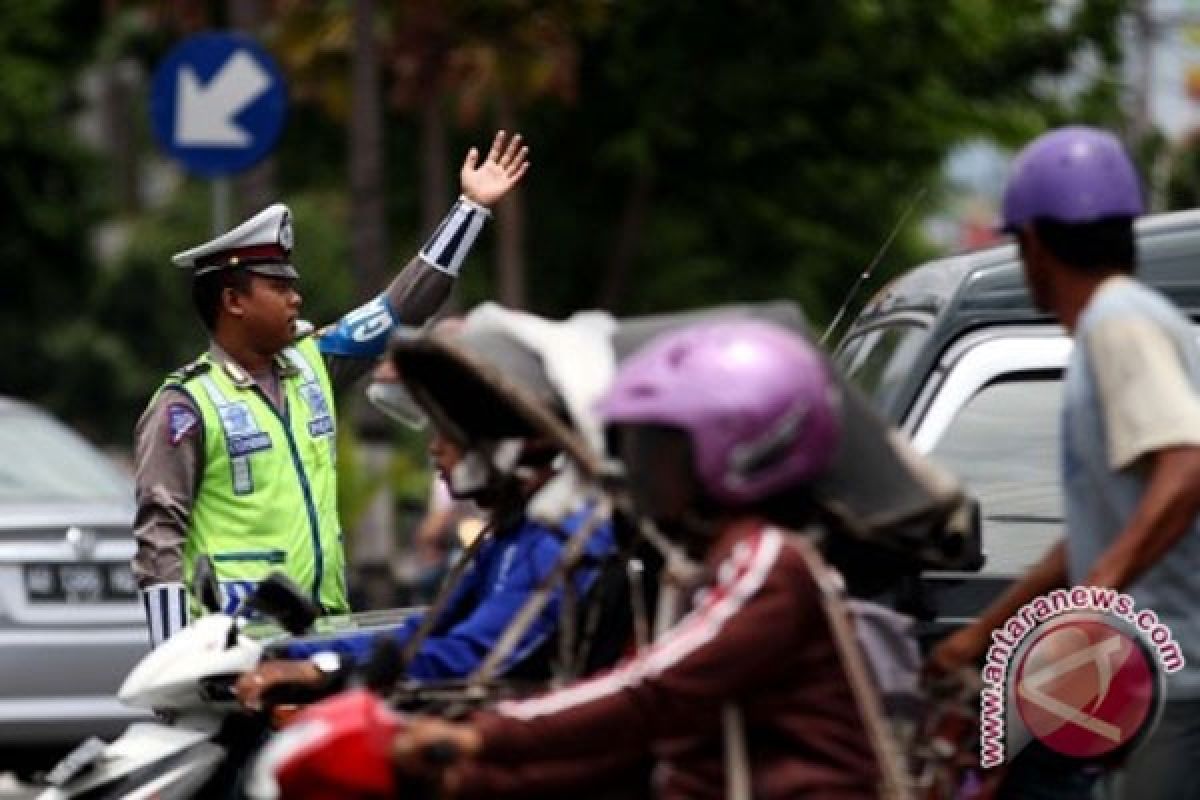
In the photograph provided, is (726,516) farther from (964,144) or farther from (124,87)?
(124,87)

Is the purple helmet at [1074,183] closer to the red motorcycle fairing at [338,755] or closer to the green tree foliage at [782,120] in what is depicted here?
the red motorcycle fairing at [338,755]

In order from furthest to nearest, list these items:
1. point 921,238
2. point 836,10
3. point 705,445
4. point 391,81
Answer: point 921,238 → point 391,81 → point 836,10 → point 705,445

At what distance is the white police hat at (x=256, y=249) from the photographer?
7.80 meters

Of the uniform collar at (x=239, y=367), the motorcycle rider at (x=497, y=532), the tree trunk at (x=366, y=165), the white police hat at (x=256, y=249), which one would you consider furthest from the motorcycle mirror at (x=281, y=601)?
the tree trunk at (x=366, y=165)

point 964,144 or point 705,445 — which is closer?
point 705,445

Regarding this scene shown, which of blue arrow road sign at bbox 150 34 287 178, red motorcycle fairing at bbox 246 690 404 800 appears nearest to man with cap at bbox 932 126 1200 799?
red motorcycle fairing at bbox 246 690 404 800

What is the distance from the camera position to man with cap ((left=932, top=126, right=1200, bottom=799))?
5.54 m

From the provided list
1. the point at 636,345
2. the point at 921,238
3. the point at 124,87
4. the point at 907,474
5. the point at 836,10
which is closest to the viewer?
the point at 907,474

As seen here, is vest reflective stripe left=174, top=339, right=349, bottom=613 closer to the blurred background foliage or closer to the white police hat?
the white police hat

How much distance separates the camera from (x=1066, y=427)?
5.78 meters

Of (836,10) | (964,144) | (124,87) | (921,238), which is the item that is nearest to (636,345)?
(836,10)

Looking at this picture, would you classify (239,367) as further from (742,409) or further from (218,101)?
(218,101)

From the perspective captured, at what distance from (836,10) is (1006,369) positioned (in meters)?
15.7

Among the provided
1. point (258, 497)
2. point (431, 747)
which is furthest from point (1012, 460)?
point (431, 747)
